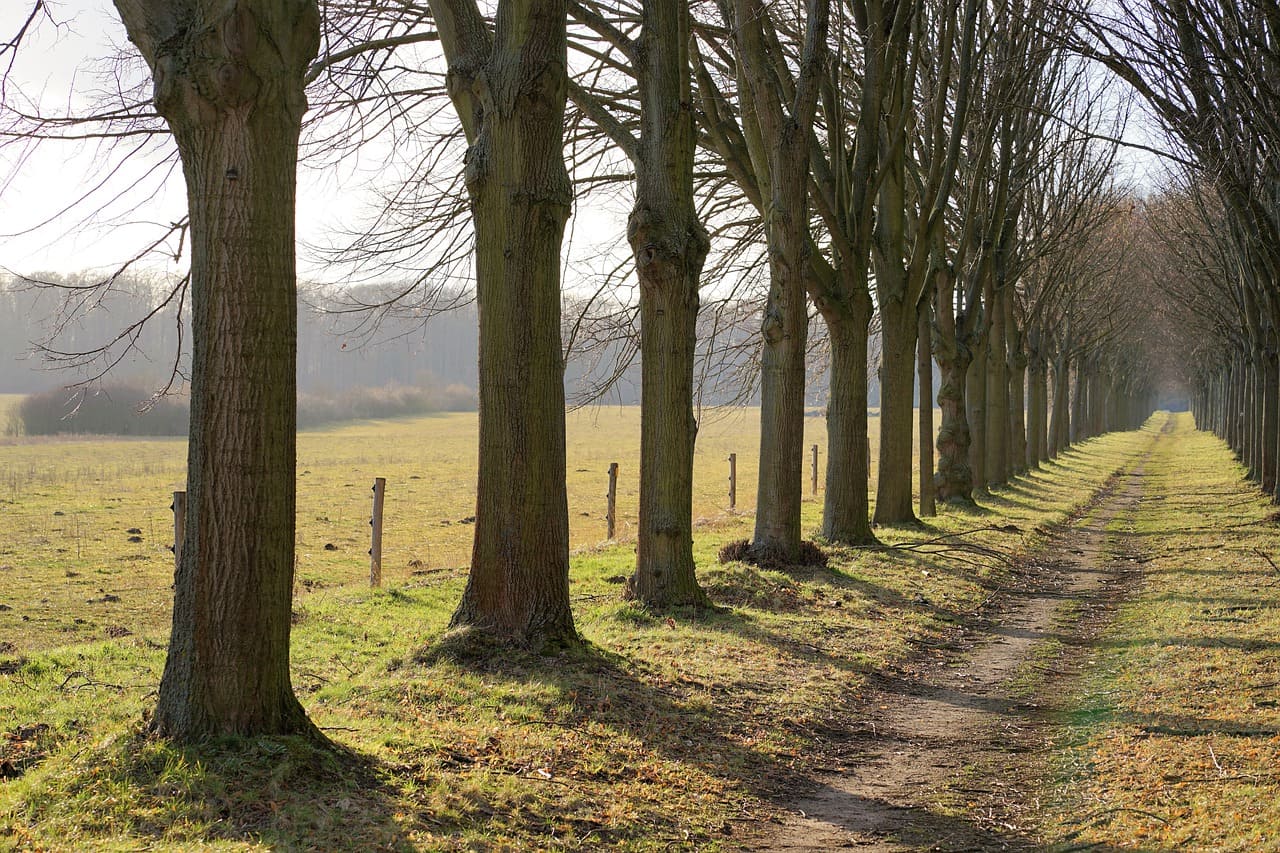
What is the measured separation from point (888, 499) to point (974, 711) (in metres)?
10.4

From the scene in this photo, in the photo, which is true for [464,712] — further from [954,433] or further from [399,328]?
[954,433]

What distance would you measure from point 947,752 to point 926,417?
598 inches

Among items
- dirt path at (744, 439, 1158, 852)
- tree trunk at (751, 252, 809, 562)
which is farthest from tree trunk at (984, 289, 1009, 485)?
dirt path at (744, 439, 1158, 852)

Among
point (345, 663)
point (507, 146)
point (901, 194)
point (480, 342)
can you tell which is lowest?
point (345, 663)

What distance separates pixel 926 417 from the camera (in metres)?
21.5

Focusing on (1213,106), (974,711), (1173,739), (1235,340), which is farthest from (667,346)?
(1235,340)

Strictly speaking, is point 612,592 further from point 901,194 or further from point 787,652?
point 901,194

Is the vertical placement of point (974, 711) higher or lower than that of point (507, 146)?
lower

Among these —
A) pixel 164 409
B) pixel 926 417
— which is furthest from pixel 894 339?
pixel 164 409

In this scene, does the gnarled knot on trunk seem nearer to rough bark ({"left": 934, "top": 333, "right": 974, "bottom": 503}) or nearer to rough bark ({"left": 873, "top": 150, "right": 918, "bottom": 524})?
rough bark ({"left": 873, "top": 150, "right": 918, "bottom": 524})

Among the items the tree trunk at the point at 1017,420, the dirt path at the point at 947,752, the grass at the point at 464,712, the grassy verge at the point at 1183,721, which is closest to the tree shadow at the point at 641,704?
the grass at the point at 464,712

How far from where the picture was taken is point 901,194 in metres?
17.7

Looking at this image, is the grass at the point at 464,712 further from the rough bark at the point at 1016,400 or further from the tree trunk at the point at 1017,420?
the tree trunk at the point at 1017,420

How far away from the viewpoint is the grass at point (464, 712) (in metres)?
4.87
